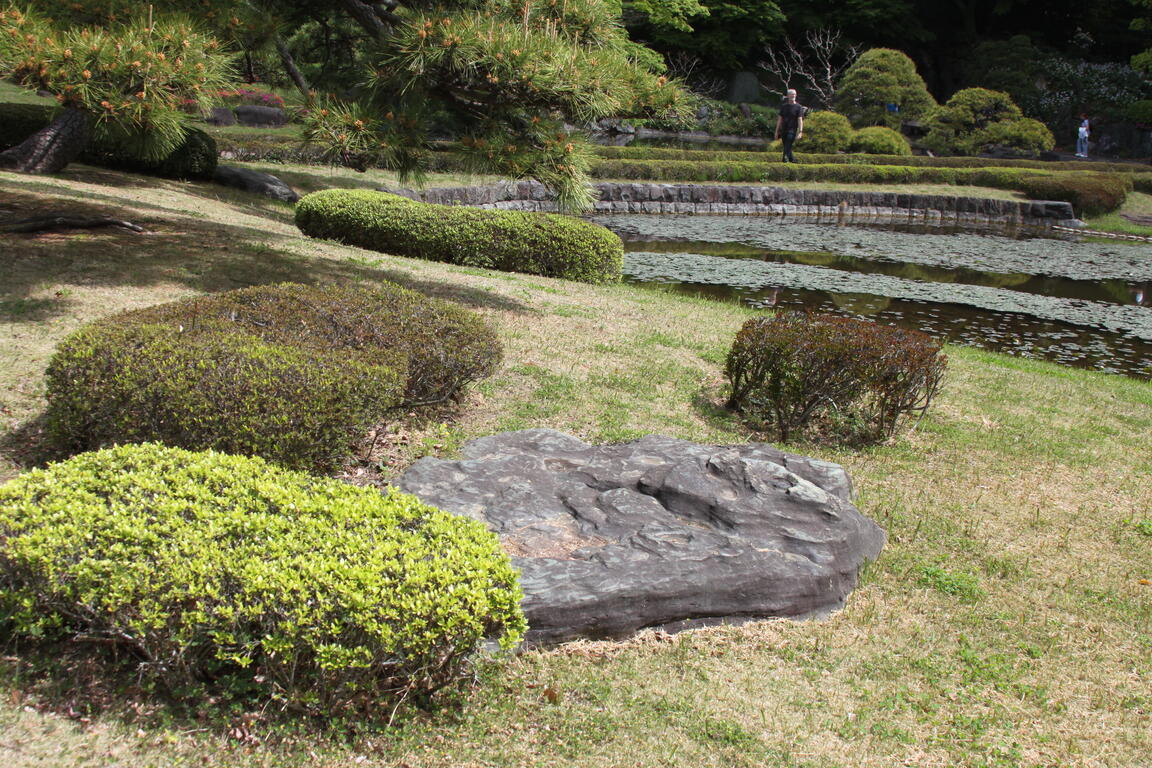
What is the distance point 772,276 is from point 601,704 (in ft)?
38.0

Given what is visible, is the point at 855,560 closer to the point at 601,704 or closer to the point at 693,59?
the point at 601,704

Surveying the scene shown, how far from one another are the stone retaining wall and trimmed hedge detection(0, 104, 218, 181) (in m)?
7.88

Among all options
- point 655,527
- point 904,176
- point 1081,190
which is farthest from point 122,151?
point 1081,190

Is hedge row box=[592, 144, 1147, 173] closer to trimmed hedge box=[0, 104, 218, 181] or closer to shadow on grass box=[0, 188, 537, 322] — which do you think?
trimmed hedge box=[0, 104, 218, 181]

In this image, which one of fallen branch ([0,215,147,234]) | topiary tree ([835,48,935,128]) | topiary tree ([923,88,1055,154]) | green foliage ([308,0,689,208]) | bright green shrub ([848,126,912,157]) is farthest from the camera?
topiary tree ([923,88,1055,154])

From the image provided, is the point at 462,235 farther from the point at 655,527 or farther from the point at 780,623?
the point at 780,623

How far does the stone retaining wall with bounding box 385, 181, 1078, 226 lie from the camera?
71.1 feet

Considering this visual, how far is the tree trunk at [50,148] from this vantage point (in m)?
10.7

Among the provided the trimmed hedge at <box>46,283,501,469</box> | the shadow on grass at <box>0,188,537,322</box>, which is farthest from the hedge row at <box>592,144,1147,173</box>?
the trimmed hedge at <box>46,283,501,469</box>

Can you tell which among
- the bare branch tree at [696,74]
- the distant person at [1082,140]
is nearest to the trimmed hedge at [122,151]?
the bare branch tree at [696,74]

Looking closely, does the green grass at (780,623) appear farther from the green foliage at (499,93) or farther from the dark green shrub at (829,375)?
the green foliage at (499,93)

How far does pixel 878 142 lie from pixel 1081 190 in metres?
6.84

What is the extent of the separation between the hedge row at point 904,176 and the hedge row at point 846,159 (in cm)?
85

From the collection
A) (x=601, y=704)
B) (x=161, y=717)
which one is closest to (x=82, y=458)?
(x=161, y=717)
